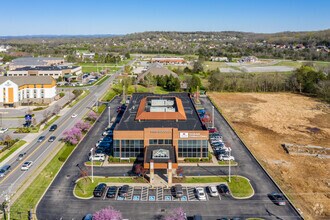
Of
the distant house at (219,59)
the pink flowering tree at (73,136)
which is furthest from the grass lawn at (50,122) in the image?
the distant house at (219,59)

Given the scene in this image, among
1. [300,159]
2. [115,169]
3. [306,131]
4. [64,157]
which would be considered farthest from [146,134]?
[306,131]

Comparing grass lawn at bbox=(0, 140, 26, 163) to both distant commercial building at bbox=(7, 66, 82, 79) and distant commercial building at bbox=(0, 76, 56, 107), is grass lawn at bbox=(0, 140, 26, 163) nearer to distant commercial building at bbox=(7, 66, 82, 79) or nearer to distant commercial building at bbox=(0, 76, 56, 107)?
distant commercial building at bbox=(0, 76, 56, 107)

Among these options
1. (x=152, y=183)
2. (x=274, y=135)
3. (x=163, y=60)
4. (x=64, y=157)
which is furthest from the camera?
(x=163, y=60)

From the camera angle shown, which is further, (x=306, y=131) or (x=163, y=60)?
(x=163, y=60)

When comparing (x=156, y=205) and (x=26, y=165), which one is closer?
(x=156, y=205)

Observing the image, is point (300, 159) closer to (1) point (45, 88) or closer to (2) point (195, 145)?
(2) point (195, 145)

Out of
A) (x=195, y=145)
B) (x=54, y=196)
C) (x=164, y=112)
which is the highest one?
(x=164, y=112)

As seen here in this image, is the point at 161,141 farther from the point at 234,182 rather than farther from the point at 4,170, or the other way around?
the point at 4,170

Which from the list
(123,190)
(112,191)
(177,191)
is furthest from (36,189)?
(177,191)
